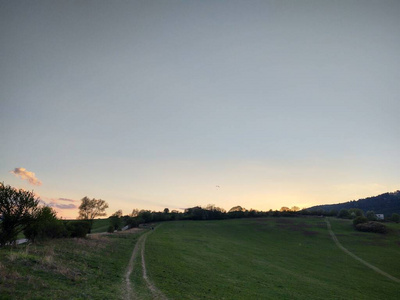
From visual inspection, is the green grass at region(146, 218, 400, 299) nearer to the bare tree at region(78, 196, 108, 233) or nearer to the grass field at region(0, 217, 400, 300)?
the grass field at region(0, 217, 400, 300)

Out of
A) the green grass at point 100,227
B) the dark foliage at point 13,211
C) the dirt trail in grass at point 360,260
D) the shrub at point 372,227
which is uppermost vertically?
the dark foliage at point 13,211

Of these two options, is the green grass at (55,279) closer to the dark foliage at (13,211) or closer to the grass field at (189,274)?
the grass field at (189,274)

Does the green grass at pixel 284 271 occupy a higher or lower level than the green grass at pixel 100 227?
lower

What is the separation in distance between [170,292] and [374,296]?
32.2 metres

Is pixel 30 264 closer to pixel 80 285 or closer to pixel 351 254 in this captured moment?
pixel 80 285

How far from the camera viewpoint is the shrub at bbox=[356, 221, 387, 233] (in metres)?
90.8

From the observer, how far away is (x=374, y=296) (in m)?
35.1

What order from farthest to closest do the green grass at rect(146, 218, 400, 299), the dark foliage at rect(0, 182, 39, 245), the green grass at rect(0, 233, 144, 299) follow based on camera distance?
the dark foliage at rect(0, 182, 39, 245)
the green grass at rect(146, 218, 400, 299)
the green grass at rect(0, 233, 144, 299)

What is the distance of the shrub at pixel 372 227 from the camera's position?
90.8m

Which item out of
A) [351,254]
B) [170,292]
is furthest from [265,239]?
[170,292]

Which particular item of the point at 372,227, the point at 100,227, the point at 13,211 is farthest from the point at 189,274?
the point at 100,227

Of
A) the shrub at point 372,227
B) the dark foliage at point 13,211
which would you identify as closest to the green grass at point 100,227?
the dark foliage at point 13,211

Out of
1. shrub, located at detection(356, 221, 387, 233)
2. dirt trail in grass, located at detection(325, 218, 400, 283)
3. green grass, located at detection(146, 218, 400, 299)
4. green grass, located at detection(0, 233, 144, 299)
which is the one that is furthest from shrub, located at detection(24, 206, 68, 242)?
shrub, located at detection(356, 221, 387, 233)

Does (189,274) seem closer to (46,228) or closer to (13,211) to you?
(13,211)
